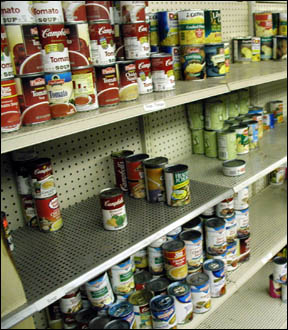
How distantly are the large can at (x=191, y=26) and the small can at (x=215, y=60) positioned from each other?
0.32 feet

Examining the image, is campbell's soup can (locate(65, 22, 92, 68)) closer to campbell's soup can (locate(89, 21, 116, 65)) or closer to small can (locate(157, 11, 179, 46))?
campbell's soup can (locate(89, 21, 116, 65))

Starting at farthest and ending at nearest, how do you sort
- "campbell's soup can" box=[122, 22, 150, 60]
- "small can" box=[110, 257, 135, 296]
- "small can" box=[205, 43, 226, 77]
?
"small can" box=[205, 43, 226, 77] < "small can" box=[110, 257, 135, 296] < "campbell's soup can" box=[122, 22, 150, 60]

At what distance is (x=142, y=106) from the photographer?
4.02 feet

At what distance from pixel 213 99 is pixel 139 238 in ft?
3.30

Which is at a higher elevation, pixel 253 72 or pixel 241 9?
pixel 241 9

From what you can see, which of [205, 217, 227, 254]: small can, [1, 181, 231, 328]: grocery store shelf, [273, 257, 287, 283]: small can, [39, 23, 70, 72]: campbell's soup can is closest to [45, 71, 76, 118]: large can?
[39, 23, 70, 72]: campbell's soup can

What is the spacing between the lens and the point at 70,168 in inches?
64.9

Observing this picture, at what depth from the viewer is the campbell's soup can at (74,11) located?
1093mm

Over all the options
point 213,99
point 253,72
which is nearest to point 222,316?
point 213,99

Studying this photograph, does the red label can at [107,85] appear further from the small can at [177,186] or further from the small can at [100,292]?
the small can at [100,292]

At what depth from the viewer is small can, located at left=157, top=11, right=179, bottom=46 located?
1.63 metres

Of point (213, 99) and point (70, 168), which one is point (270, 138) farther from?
point (70, 168)

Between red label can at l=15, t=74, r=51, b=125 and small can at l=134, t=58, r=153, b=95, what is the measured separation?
0.45 m

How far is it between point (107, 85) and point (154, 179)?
48 centimetres
